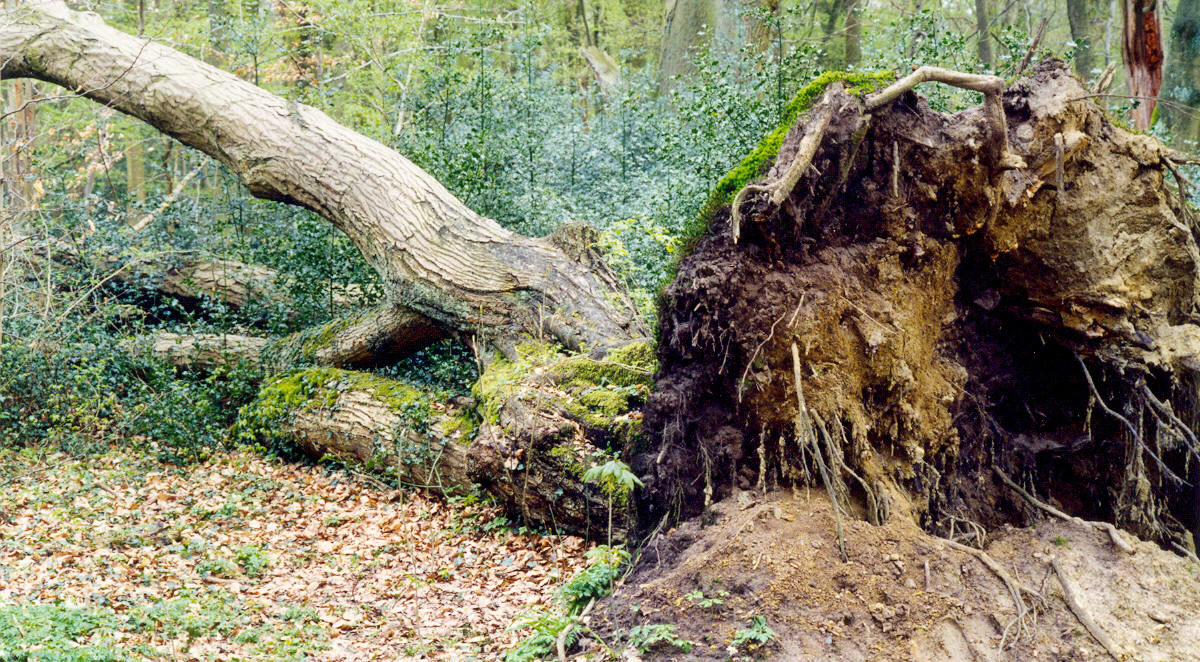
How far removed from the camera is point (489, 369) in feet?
22.4

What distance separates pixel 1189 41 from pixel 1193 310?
28.9 ft

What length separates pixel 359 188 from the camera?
774cm

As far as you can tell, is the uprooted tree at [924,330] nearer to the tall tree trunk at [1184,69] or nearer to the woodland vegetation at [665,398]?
the woodland vegetation at [665,398]

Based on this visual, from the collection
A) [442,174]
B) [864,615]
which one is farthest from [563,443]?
[442,174]

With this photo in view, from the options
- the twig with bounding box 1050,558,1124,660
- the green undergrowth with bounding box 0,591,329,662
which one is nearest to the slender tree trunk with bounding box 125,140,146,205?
the green undergrowth with bounding box 0,591,329,662

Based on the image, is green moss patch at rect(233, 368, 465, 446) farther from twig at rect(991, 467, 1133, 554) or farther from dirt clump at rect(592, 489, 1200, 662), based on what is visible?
twig at rect(991, 467, 1133, 554)

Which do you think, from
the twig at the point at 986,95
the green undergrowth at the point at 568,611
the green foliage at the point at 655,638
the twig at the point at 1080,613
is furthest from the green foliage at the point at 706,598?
the twig at the point at 986,95

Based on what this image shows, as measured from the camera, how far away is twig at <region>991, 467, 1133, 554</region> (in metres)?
4.02

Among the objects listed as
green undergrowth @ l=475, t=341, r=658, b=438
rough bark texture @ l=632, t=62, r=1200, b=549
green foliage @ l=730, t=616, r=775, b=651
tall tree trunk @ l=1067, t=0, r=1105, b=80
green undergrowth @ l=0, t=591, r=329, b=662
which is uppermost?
tall tree trunk @ l=1067, t=0, r=1105, b=80

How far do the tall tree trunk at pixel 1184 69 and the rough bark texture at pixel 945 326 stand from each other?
27.3 ft

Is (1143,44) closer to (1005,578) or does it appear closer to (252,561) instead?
(1005,578)

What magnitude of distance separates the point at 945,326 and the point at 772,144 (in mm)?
1364

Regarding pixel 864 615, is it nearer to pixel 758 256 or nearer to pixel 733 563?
pixel 733 563

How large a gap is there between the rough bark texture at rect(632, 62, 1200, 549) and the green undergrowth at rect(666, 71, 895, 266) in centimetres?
9
